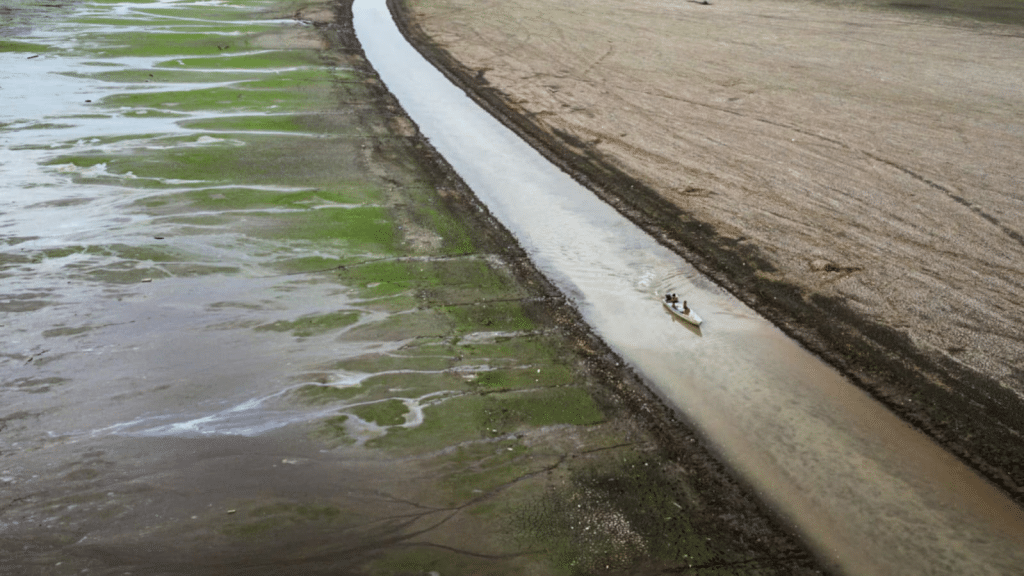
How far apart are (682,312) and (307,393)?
19.2 feet

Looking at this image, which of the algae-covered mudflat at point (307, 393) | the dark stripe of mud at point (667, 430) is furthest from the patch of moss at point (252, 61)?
the dark stripe of mud at point (667, 430)

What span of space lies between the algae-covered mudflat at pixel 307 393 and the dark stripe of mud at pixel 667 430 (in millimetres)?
35

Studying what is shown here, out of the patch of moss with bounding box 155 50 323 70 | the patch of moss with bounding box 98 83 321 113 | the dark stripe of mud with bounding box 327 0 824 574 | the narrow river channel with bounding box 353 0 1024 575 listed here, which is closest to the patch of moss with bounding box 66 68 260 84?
the patch of moss with bounding box 155 50 323 70

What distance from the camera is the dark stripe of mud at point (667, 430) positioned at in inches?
320

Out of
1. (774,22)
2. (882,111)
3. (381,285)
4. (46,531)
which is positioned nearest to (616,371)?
(381,285)

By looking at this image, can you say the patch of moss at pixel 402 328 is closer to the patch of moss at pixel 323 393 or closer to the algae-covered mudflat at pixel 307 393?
the algae-covered mudflat at pixel 307 393

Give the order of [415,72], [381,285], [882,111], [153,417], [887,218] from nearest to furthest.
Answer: [153,417], [381,285], [887,218], [882,111], [415,72]

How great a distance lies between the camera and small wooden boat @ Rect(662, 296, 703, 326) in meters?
12.5

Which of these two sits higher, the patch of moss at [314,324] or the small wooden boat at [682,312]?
the patch of moss at [314,324]

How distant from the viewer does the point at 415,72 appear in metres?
29.7

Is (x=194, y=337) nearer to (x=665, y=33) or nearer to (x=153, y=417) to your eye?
(x=153, y=417)

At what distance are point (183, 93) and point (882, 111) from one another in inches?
802

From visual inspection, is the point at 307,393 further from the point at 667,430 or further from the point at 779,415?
the point at 779,415

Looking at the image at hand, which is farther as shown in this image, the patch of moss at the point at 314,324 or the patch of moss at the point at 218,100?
the patch of moss at the point at 218,100
